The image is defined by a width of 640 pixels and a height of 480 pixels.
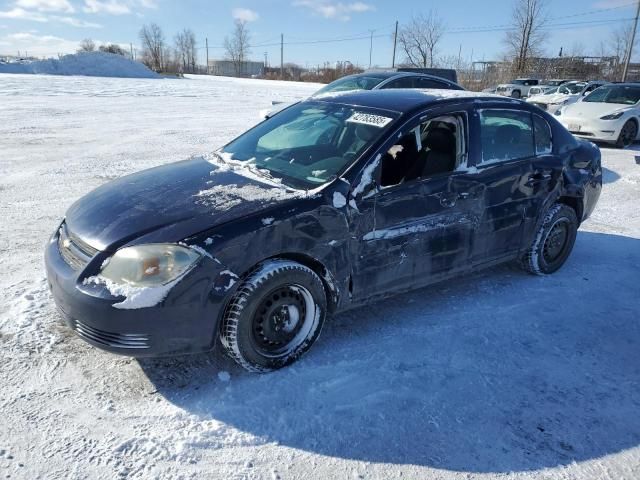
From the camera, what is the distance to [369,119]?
3.64m

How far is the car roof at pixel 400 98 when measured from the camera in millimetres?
3670

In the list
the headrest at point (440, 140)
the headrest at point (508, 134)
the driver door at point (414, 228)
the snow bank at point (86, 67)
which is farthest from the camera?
the snow bank at point (86, 67)

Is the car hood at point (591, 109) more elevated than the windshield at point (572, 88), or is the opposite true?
the windshield at point (572, 88)

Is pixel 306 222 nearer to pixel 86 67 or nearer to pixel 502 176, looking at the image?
pixel 502 176

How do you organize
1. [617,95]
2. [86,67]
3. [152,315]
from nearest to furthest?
1. [152,315]
2. [617,95]
3. [86,67]

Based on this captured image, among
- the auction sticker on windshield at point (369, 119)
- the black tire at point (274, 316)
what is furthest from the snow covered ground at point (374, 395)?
the auction sticker on windshield at point (369, 119)

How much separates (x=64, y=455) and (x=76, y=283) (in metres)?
0.86

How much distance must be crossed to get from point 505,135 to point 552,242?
3.93 ft

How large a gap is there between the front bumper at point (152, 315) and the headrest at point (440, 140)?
197 cm

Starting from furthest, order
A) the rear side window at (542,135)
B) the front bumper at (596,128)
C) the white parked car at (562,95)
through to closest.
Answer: the white parked car at (562,95) → the front bumper at (596,128) → the rear side window at (542,135)

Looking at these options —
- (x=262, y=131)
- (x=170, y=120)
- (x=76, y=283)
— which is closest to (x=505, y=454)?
(x=76, y=283)

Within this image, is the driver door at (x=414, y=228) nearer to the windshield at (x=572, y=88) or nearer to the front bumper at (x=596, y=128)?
the front bumper at (x=596, y=128)

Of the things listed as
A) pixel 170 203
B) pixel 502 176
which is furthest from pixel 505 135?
pixel 170 203

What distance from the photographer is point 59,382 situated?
288 cm
